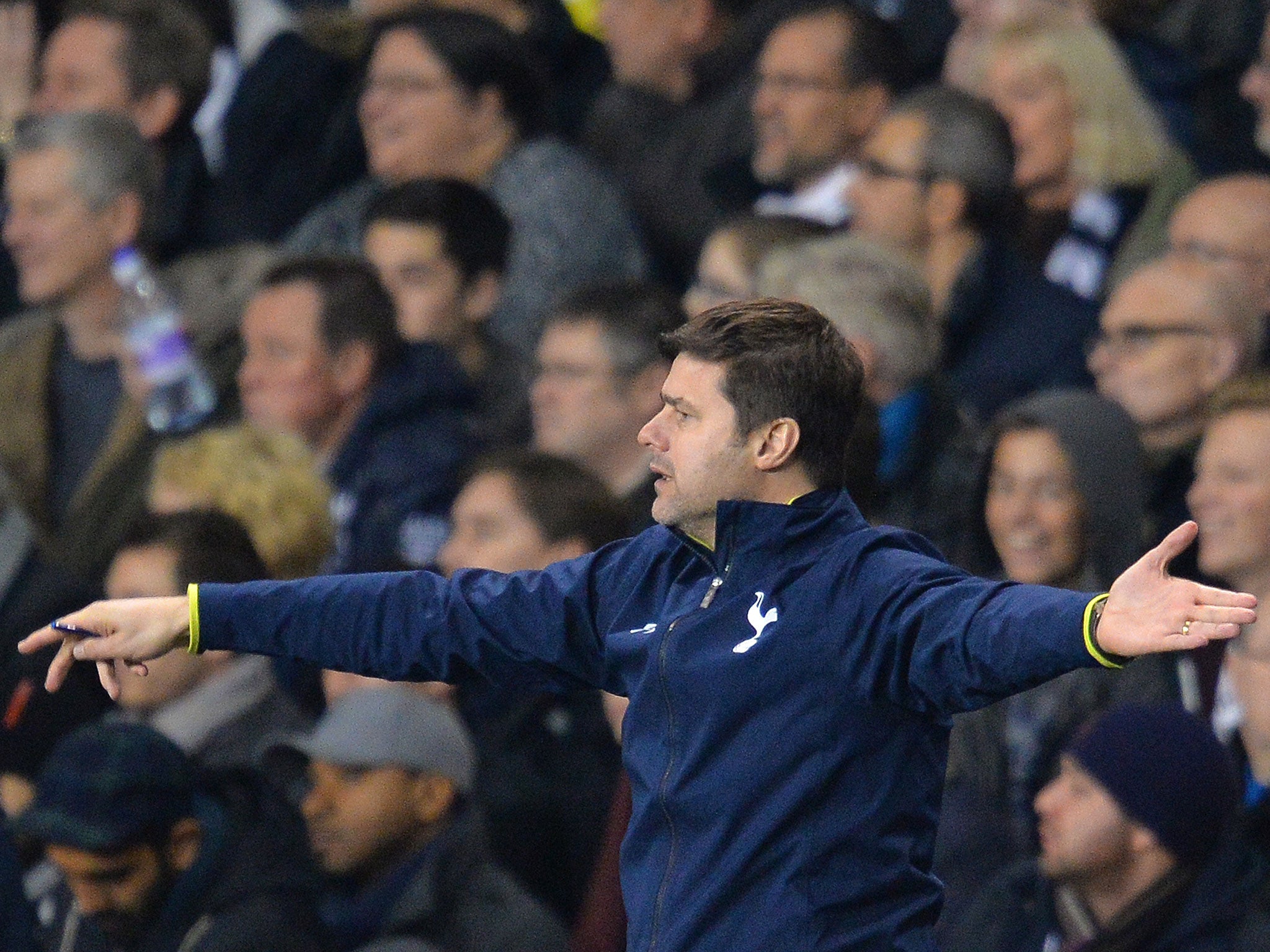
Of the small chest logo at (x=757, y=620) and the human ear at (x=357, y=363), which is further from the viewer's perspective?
the human ear at (x=357, y=363)

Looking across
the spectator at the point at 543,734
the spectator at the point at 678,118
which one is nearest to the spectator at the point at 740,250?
the spectator at the point at 543,734

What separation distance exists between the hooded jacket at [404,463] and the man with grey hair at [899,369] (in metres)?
0.95

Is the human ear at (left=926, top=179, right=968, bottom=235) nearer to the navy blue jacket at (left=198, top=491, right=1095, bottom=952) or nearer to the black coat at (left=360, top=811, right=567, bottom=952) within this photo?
the black coat at (left=360, top=811, right=567, bottom=952)

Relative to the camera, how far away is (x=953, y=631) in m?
3.15

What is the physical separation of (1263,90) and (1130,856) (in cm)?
316

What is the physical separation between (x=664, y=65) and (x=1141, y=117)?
5.66 feet

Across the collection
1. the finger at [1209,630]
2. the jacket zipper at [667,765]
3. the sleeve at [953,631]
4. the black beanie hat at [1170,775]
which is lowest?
the black beanie hat at [1170,775]

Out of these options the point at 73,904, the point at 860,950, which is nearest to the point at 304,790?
the point at 73,904

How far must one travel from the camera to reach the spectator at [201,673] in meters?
5.72

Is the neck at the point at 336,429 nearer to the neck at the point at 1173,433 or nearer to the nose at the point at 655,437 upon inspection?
the neck at the point at 1173,433

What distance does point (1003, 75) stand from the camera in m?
7.34

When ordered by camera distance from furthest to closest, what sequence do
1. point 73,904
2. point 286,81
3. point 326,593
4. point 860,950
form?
point 286,81
point 73,904
point 326,593
point 860,950

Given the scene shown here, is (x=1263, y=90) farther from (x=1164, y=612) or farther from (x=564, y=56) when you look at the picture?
(x=1164, y=612)

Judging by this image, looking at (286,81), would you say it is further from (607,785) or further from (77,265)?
(607,785)
